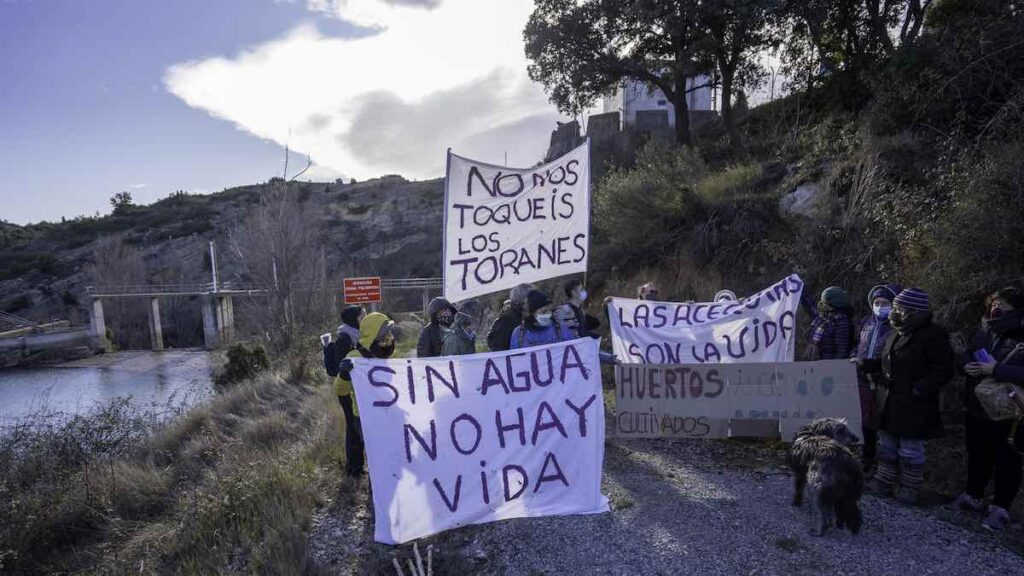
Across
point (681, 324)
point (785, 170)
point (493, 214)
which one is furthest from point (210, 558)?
point (785, 170)

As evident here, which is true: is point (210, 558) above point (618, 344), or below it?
below

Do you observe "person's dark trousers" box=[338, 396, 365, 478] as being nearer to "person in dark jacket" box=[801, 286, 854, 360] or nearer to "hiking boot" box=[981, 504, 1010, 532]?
"person in dark jacket" box=[801, 286, 854, 360]

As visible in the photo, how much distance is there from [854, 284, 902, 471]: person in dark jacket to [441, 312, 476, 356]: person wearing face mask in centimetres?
354

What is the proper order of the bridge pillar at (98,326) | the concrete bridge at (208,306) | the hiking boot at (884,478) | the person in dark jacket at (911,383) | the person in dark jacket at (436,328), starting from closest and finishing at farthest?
the person in dark jacket at (911,383), the hiking boot at (884,478), the person in dark jacket at (436,328), the bridge pillar at (98,326), the concrete bridge at (208,306)

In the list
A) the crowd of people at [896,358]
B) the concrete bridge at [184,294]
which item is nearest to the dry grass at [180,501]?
the crowd of people at [896,358]

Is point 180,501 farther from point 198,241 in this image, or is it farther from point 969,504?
point 198,241

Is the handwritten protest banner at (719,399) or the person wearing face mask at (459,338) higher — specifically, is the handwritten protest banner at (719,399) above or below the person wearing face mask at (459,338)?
below

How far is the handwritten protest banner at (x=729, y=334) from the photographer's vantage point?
621cm

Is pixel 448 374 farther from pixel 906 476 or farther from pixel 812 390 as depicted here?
pixel 906 476

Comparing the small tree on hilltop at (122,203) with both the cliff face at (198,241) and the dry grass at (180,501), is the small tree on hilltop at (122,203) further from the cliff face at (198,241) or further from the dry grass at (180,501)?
the dry grass at (180,501)

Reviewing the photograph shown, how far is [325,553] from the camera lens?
4207 mm

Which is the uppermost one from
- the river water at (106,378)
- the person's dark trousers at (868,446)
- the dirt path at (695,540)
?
the person's dark trousers at (868,446)

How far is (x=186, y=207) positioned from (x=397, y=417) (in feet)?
333

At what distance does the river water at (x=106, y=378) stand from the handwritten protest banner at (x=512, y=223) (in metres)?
22.9
